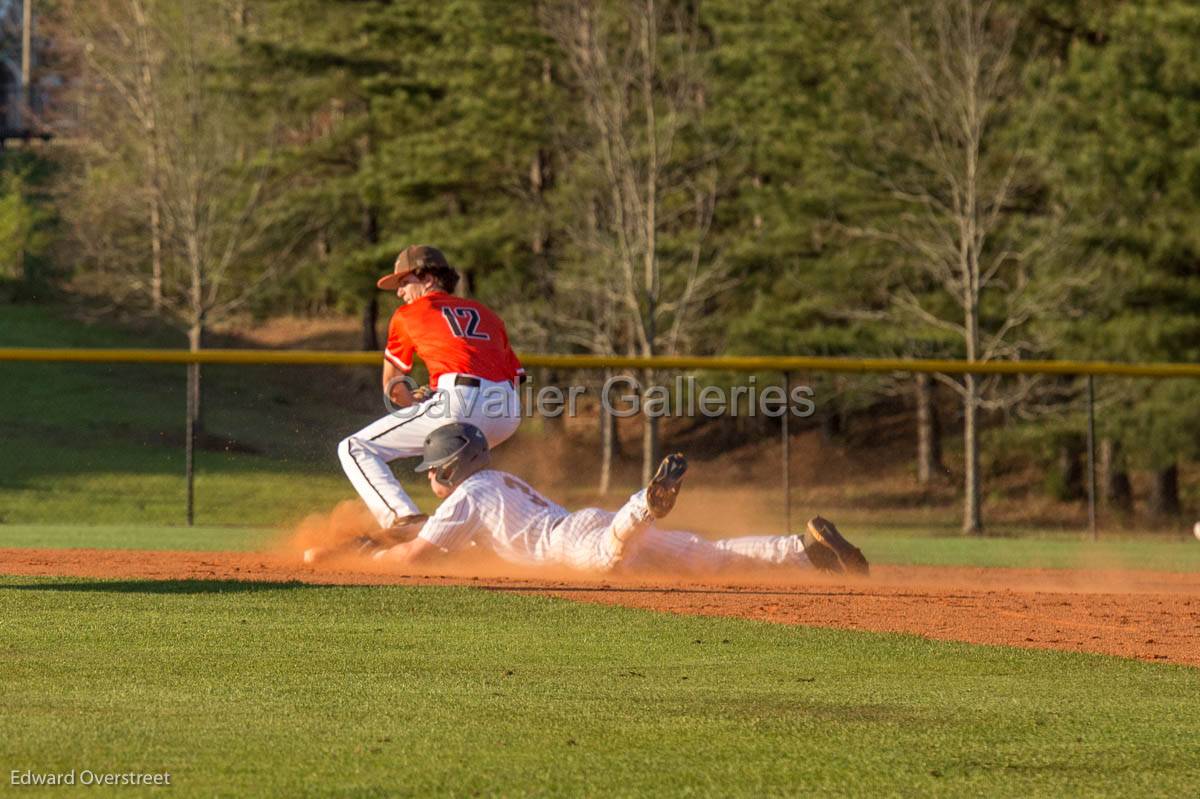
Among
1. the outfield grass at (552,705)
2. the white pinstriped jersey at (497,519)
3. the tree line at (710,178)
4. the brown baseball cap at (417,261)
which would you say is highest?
the tree line at (710,178)

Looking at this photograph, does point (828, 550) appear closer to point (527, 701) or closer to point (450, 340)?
point (450, 340)

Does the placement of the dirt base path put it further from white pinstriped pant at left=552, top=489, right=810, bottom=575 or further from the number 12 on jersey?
the number 12 on jersey

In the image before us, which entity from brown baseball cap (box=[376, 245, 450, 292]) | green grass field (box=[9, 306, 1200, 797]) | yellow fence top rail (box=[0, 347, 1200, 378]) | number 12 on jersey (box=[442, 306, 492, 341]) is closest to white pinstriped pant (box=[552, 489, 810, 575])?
green grass field (box=[9, 306, 1200, 797])

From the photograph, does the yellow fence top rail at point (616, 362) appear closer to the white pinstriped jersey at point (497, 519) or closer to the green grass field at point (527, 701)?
the white pinstriped jersey at point (497, 519)

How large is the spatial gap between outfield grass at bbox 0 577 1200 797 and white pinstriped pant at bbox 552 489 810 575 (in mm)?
1480

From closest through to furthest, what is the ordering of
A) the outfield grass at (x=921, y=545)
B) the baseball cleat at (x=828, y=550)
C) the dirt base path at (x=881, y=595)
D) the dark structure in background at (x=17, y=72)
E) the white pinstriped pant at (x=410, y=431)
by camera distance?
the dirt base path at (x=881, y=595) < the baseball cleat at (x=828, y=550) < the white pinstriped pant at (x=410, y=431) < the outfield grass at (x=921, y=545) < the dark structure in background at (x=17, y=72)

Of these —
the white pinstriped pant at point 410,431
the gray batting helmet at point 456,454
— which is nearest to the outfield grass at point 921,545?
the white pinstriped pant at point 410,431

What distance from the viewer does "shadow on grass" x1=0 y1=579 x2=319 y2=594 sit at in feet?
24.6

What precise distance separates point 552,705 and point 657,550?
4.14 meters

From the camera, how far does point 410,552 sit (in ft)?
29.1

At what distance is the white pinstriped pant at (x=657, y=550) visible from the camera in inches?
339

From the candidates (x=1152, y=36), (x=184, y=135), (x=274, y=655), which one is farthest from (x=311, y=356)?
(x=184, y=135)

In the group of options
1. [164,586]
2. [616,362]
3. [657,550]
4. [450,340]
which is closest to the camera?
[164,586]

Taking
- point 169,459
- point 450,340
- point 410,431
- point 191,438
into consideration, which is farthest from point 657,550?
point 169,459
